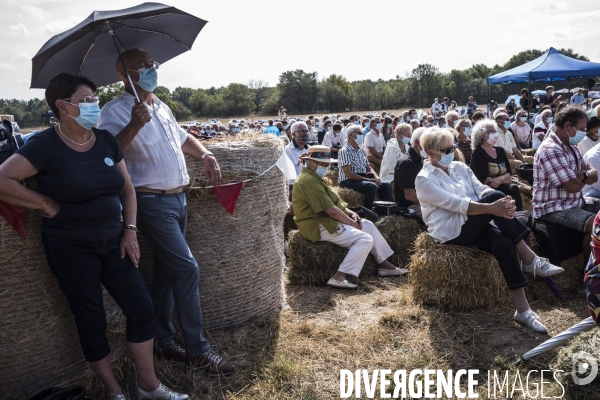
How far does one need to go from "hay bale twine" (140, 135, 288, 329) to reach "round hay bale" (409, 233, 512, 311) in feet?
4.60

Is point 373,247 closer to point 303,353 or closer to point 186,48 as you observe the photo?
point 303,353

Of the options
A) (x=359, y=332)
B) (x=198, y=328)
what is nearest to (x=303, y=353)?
(x=359, y=332)

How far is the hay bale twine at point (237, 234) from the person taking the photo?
12.8 feet

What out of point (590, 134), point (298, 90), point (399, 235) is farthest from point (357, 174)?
point (298, 90)

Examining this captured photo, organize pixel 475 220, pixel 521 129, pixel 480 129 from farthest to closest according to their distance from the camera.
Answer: pixel 521 129
pixel 480 129
pixel 475 220

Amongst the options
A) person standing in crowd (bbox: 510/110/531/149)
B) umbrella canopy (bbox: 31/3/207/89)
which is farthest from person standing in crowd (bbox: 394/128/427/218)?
person standing in crowd (bbox: 510/110/531/149)

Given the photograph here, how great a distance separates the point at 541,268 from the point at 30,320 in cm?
388

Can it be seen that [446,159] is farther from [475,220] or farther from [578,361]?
[578,361]

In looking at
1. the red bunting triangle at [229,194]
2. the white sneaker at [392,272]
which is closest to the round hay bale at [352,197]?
the white sneaker at [392,272]

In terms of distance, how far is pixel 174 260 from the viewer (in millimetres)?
3326

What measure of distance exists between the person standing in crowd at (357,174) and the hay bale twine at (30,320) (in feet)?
17.5

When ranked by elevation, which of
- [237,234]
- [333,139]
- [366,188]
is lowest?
[366,188]

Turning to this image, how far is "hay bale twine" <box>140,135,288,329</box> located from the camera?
3.91 meters

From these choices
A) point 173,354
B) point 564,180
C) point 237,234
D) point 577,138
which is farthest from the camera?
point 577,138
